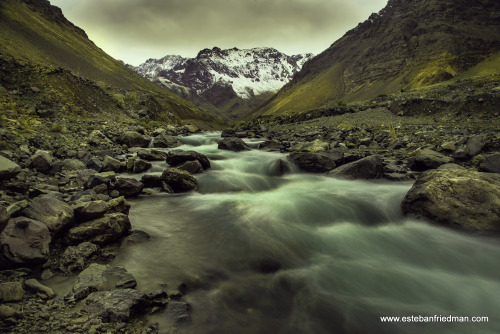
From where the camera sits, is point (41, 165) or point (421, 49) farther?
point (421, 49)

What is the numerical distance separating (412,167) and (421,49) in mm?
88531

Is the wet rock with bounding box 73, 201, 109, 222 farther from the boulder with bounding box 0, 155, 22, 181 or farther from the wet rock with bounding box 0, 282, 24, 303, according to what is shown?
the boulder with bounding box 0, 155, 22, 181

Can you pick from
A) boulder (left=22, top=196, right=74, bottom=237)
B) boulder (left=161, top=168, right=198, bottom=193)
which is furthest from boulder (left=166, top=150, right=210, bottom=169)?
boulder (left=22, top=196, right=74, bottom=237)

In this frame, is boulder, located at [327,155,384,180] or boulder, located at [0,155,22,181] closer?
boulder, located at [0,155,22,181]

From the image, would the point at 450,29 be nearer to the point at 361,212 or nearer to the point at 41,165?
the point at 361,212

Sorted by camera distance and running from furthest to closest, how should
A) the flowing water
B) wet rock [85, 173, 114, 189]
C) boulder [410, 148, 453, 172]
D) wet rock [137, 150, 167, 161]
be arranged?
wet rock [137, 150, 167, 161], boulder [410, 148, 453, 172], wet rock [85, 173, 114, 189], the flowing water

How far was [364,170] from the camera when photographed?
9.95 meters

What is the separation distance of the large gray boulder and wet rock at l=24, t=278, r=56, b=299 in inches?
393

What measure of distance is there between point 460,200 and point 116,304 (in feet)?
23.8

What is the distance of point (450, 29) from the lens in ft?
246

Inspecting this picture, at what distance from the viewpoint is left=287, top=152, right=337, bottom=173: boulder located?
1138 cm

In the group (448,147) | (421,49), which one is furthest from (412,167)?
(421,49)

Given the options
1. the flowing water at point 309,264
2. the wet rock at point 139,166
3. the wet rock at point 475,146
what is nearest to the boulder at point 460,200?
the flowing water at point 309,264

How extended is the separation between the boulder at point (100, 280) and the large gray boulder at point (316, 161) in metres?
9.11
